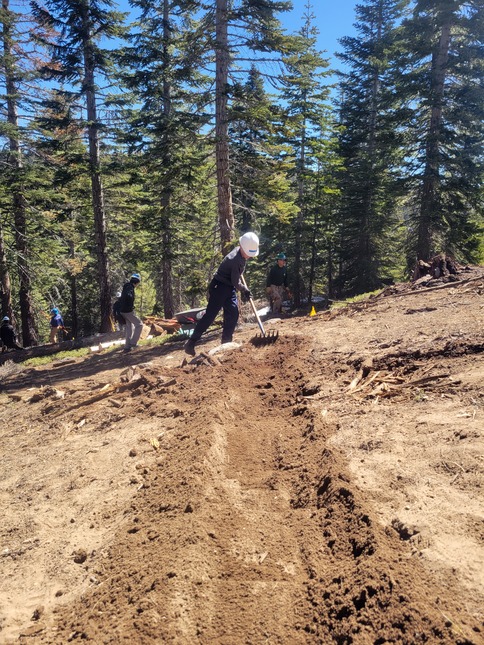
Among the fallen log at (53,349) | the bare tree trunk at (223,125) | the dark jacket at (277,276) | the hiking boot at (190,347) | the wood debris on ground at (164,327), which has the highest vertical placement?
the bare tree trunk at (223,125)

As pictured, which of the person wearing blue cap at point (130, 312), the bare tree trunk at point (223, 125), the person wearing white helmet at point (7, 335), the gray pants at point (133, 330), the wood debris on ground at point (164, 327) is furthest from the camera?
the person wearing white helmet at point (7, 335)

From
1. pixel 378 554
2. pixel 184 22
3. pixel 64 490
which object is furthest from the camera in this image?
pixel 184 22

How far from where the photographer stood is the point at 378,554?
2.30m

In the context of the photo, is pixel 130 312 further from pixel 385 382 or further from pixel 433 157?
pixel 433 157

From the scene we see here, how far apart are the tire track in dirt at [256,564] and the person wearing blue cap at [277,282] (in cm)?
987

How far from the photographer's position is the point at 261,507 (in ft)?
10.0

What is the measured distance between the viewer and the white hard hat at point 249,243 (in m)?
6.96

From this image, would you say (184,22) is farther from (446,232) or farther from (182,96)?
(446,232)

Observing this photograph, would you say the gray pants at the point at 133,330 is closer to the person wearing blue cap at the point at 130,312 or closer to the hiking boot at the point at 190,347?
the person wearing blue cap at the point at 130,312

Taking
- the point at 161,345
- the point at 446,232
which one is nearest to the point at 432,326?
the point at 161,345

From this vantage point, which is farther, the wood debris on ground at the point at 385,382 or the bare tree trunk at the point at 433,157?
the bare tree trunk at the point at 433,157

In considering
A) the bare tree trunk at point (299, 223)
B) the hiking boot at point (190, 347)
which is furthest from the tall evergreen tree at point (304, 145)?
the hiking boot at point (190, 347)

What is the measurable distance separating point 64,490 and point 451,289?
29.7 feet

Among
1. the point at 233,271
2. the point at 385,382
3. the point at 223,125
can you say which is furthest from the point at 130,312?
the point at 385,382
